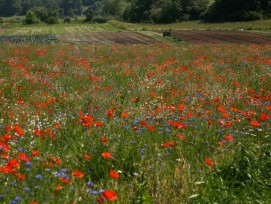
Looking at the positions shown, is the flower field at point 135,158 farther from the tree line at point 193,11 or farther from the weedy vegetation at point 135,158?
the tree line at point 193,11

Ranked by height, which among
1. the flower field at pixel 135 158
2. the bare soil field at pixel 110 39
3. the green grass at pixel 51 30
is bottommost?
the green grass at pixel 51 30

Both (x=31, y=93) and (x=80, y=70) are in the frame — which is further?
(x=80, y=70)

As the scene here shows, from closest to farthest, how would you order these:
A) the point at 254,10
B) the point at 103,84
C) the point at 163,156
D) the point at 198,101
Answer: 1. the point at 163,156
2. the point at 198,101
3. the point at 103,84
4. the point at 254,10

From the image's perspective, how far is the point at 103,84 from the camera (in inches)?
378

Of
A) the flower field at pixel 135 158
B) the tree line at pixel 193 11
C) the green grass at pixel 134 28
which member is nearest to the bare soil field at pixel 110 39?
the green grass at pixel 134 28

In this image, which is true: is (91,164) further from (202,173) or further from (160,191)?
(202,173)

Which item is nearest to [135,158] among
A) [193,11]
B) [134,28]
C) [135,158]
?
[135,158]

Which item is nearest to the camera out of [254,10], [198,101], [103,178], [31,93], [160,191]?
[160,191]

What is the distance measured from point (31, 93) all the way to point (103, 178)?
5.06m

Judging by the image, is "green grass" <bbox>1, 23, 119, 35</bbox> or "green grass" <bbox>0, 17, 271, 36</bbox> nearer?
"green grass" <bbox>0, 17, 271, 36</bbox>

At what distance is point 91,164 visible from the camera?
4000mm

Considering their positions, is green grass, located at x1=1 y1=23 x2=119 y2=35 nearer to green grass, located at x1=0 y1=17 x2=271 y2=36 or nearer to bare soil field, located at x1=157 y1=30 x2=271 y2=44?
green grass, located at x1=0 y1=17 x2=271 y2=36

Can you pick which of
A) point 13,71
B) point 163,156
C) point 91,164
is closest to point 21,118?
point 91,164

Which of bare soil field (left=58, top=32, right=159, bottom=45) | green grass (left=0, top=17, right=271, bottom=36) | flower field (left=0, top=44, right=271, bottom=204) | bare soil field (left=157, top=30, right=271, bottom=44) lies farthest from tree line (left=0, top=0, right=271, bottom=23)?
flower field (left=0, top=44, right=271, bottom=204)
